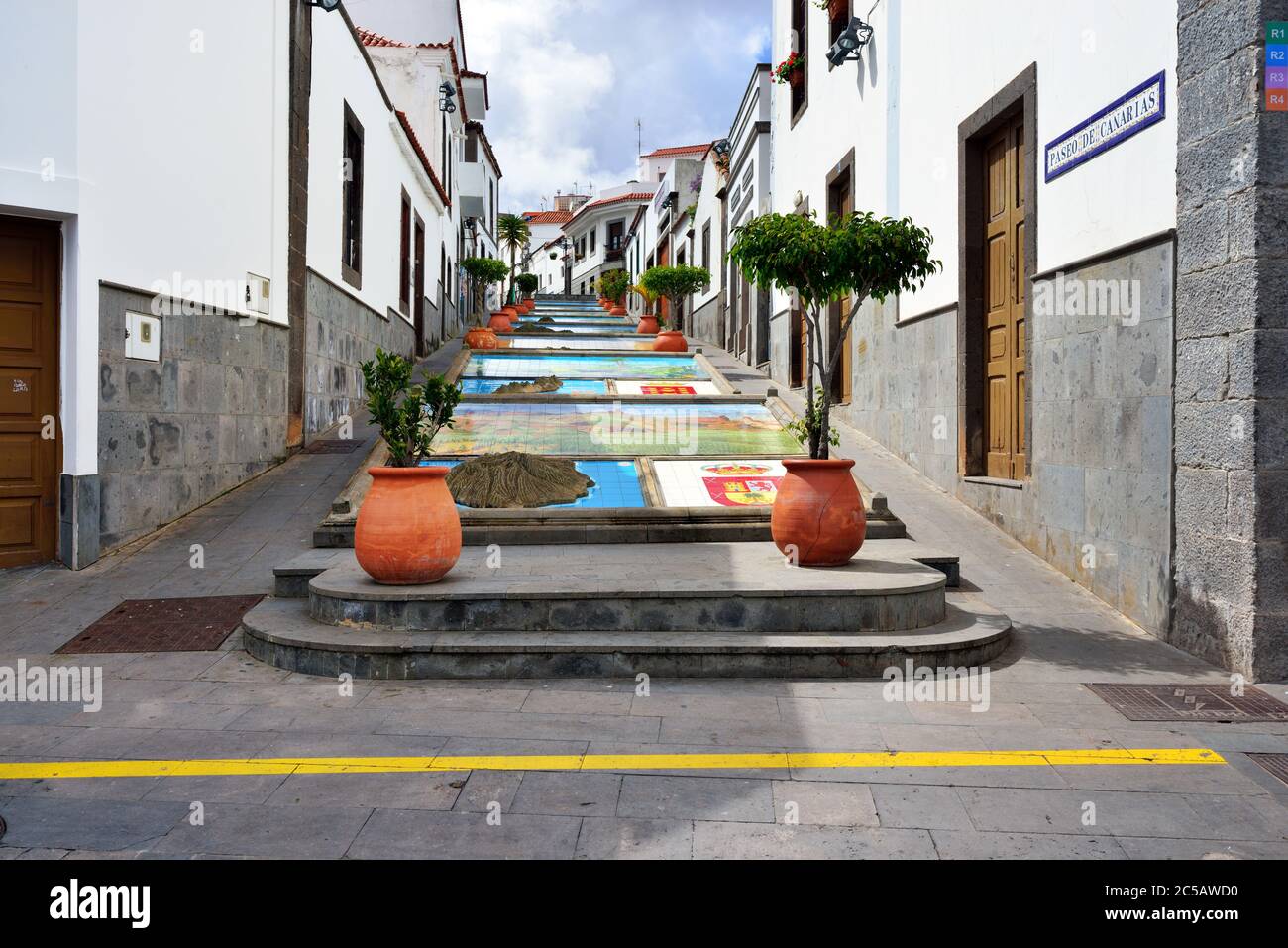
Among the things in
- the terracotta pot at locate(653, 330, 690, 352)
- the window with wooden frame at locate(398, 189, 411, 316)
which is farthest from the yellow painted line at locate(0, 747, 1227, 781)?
the terracotta pot at locate(653, 330, 690, 352)

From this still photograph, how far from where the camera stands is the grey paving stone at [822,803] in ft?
11.1

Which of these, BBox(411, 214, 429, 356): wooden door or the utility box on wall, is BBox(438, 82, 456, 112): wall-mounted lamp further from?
the utility box on wall

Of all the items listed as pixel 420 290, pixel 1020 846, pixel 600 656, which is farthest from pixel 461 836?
pixel 420 290

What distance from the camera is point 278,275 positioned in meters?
10.6

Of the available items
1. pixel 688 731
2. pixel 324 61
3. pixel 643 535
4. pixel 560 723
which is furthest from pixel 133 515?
pixel 324 61

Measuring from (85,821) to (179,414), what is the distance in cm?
596

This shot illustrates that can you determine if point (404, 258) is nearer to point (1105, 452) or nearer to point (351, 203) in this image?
point (351, 203)

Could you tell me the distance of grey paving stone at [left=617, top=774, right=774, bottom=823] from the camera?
3.42 meters

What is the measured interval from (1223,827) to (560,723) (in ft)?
8.80

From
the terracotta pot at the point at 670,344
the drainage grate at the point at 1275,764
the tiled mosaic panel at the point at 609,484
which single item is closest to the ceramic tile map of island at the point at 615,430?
the tiled mosaic panel at the point at 609,484

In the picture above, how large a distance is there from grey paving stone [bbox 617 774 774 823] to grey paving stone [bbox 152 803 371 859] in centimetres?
96

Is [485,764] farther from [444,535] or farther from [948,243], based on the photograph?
[948,243]

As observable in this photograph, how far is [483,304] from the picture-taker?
39.8 metres
